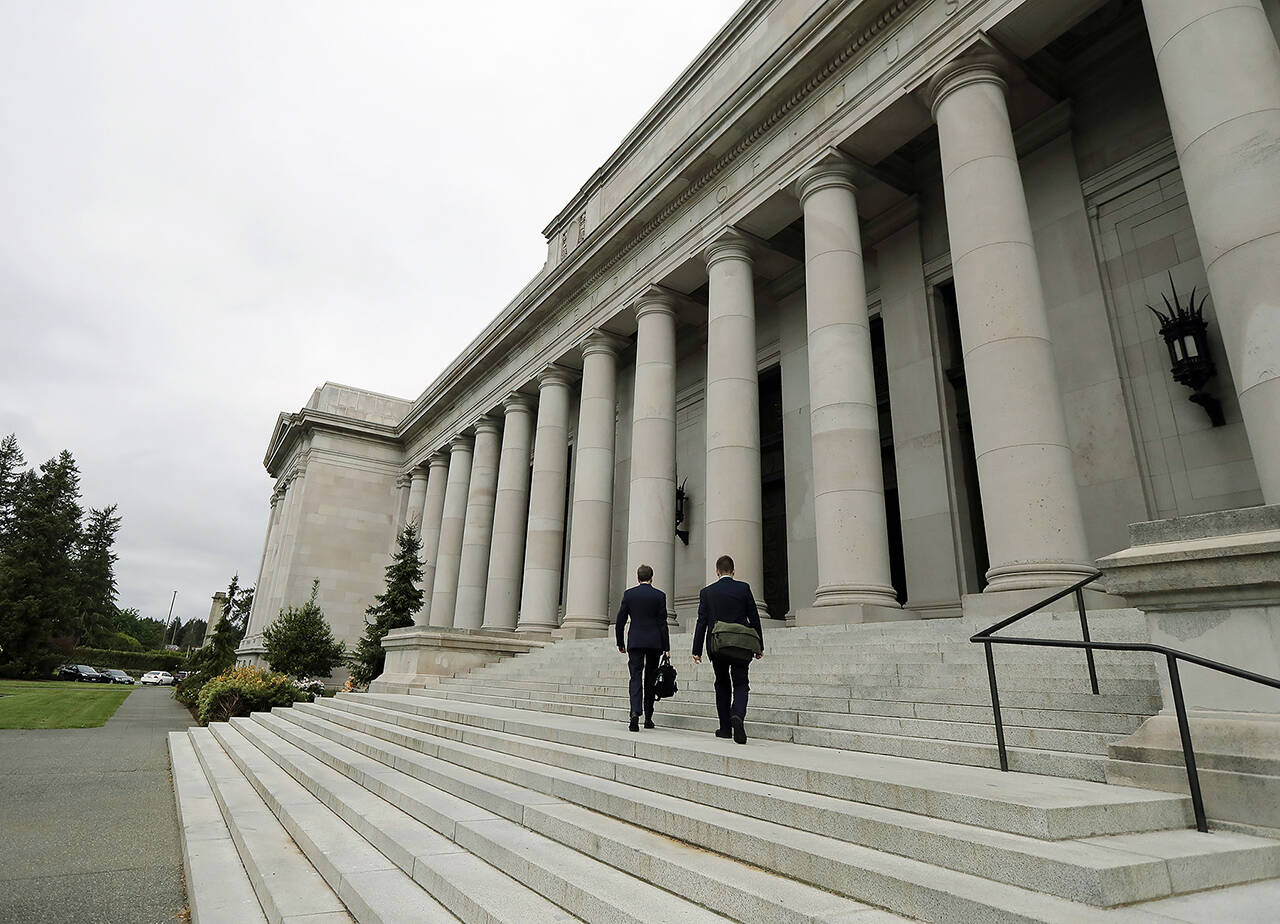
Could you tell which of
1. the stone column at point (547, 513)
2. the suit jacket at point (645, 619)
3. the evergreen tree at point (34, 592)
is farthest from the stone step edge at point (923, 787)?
the evergreen tree at point (34, 592)

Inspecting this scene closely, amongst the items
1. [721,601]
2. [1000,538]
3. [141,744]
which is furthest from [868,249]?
[141,744]

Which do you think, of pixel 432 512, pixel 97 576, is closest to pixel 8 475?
pixel 97 576

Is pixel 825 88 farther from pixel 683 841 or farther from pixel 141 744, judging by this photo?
pixel 141 744

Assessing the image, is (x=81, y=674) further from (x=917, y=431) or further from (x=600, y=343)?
(x=917, y=431)

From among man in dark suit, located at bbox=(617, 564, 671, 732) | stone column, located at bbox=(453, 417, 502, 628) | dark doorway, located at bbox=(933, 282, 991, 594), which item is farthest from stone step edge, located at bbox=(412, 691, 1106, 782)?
stone column, located at bbox=(453, 417, 502, 628)

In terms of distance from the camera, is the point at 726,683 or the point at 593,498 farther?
the point at 593,498

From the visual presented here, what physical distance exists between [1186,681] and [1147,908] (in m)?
2.54

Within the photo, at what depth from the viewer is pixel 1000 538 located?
11.0 m

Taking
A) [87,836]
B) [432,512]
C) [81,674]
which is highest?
[432,512]

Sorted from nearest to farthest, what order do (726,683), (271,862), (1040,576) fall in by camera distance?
1. (271,862)
2. (726,683)
3. (1040,576)

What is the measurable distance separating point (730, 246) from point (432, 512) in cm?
2293

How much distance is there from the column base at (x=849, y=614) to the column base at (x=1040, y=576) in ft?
7.85

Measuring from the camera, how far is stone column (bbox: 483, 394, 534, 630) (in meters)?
25.9

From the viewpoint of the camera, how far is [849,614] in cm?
1258
